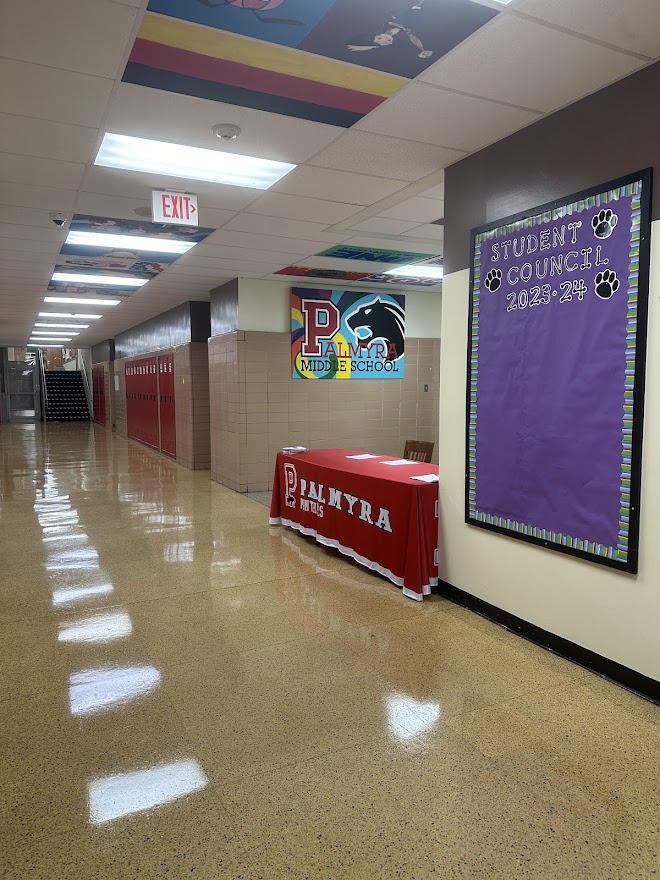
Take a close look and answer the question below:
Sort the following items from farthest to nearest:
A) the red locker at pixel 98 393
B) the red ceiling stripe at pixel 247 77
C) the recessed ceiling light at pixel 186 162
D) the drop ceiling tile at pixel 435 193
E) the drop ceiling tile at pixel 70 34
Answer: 1. the red locker at pixel 98 393
2. the drop ceiling tile at pixel 435 193
3. the recessed ceiling light at pixel 186 162
4. the red ceiling stripe at pixel 247 77
5. the drop ceiling tile at pixel 70 34

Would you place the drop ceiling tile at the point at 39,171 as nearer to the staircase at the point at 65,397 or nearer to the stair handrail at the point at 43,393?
the staircase at the point at 65,397

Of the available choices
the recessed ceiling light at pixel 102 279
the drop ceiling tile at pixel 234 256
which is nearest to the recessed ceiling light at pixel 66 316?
the recessed ceiling light at pixel 102 279

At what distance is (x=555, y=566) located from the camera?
3.36m

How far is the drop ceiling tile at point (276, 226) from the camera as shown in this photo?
529 centimetres

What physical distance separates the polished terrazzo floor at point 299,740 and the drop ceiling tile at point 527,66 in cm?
302

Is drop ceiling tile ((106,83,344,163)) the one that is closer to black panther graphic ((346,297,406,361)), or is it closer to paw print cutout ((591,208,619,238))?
paw print cutout ((591,208,619,238))

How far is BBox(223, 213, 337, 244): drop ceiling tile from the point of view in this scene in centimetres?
529

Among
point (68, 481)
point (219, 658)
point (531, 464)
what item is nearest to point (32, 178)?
point (219, 658)

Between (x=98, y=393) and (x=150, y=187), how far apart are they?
742 inches

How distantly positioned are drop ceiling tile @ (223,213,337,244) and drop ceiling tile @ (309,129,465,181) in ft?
4.42

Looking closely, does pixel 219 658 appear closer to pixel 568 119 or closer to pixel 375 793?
pixel 375 793

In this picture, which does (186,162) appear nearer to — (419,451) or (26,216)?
(26,216)

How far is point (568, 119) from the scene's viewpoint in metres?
3.19

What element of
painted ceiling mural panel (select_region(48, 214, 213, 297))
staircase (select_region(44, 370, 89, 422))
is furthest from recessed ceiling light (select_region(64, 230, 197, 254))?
staircase (select_region(44, 370, 89, 422))
